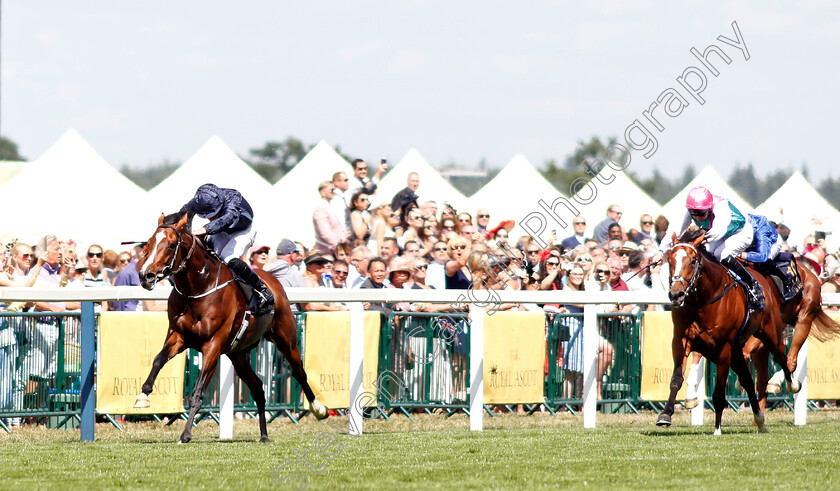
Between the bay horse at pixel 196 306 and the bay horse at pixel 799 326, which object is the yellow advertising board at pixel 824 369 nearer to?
the bay horse at pixel 799 326

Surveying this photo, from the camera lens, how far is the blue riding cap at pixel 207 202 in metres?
9.77

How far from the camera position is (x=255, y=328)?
9.85 m

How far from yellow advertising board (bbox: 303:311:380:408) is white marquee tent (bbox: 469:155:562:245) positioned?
39.7ft

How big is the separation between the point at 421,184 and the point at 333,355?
1214cm

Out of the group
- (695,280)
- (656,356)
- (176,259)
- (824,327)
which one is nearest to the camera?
(176,259)

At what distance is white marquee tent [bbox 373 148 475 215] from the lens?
22.9 metres

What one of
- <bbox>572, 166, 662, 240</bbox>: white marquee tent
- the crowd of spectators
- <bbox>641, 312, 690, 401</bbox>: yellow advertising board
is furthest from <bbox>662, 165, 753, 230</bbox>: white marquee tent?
<bbox>641, 312, 690, 401</bbox>: yellow advertising board

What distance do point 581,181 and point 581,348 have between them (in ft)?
13.0

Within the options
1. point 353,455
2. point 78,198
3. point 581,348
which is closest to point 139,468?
point 353,455

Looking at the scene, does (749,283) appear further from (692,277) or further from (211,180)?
(211,180)

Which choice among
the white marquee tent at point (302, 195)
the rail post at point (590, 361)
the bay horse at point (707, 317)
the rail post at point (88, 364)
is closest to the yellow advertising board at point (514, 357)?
the rail post at point (590, 361)

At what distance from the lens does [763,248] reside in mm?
11406

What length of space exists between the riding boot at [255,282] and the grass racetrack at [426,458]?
3.60ft

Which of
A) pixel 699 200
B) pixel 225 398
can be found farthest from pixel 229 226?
pixel 699 200
